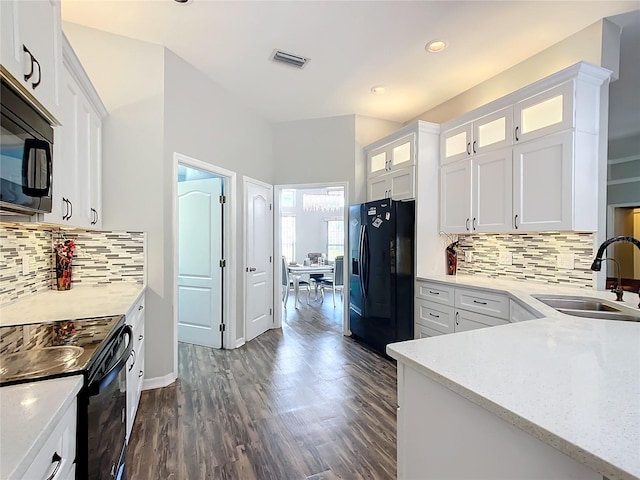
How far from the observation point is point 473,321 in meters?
2.78

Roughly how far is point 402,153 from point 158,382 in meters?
3.38

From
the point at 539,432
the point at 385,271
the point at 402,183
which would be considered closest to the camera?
the point at 539,432

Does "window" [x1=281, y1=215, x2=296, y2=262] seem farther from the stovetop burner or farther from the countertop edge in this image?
the countertop edge

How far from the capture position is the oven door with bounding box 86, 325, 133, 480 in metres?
1.05

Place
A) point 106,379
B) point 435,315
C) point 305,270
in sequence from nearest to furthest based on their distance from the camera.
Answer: point 106,379 → point 435,315 → point 305,270

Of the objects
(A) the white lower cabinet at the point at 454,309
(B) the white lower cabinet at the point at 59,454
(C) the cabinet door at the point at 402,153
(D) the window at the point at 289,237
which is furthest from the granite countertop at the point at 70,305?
(D) the window at the point at 289,237

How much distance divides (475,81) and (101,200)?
3754 millimetres

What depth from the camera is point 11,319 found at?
1553 mm

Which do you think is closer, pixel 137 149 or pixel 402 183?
pixel 137 149

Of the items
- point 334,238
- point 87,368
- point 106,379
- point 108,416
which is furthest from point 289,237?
point 87,368

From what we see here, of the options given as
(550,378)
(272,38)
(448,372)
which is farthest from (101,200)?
(550,378)

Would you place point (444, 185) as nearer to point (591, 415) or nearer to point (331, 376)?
point (331, 376)

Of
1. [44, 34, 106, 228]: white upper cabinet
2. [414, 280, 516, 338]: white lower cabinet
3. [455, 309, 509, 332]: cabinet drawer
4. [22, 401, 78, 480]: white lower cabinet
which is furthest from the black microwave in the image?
[455, 309, 509, 332]: cabinet drawer

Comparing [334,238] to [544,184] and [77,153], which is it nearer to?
[544,184]
